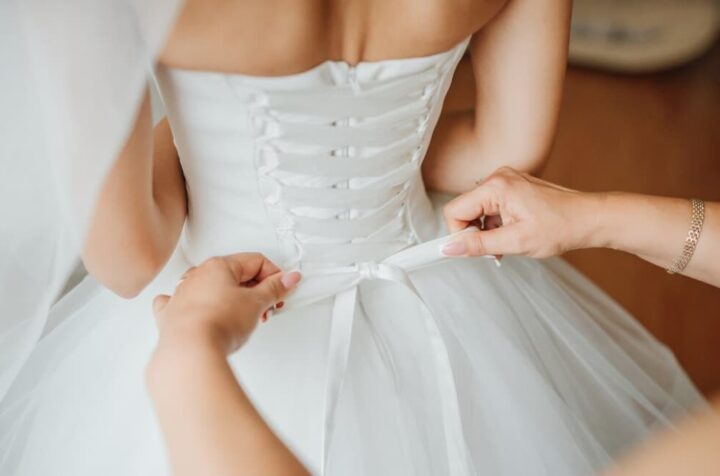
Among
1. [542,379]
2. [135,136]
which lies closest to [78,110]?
[135,136]

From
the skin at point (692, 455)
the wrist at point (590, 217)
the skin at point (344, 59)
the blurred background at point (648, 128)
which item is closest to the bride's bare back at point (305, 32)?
the skin at point (344, 59)

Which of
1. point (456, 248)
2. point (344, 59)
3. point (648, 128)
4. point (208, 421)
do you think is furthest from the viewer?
point (648, 128)

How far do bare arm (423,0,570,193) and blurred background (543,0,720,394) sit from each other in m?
0.84

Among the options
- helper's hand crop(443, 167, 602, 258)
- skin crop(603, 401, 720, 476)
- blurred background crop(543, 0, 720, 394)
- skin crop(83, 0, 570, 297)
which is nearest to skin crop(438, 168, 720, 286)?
helper's hand crop(443, 167, 602, 258)

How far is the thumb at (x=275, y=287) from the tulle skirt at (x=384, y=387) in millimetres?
95

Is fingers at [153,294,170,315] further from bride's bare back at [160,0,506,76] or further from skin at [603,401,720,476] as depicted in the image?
skin at [603,401,720,476]

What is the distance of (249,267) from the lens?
2.24ft

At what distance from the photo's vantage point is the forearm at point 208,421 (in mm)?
519

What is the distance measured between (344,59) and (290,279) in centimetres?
19

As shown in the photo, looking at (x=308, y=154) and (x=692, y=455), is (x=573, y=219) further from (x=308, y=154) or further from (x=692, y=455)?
(x=692, y=455)

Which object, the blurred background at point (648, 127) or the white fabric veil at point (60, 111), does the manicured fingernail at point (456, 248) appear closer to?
the white fabric veil at point (60, 111)

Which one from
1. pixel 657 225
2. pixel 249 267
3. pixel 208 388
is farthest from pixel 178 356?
pixel 657 225

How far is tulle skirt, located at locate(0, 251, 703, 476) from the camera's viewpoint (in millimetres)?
766

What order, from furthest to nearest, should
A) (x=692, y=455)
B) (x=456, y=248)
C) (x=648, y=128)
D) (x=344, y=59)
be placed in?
Result: (x=648, y=128) < (x=456, y=248) < (x=344, y=59) < (x=692, y=455)
